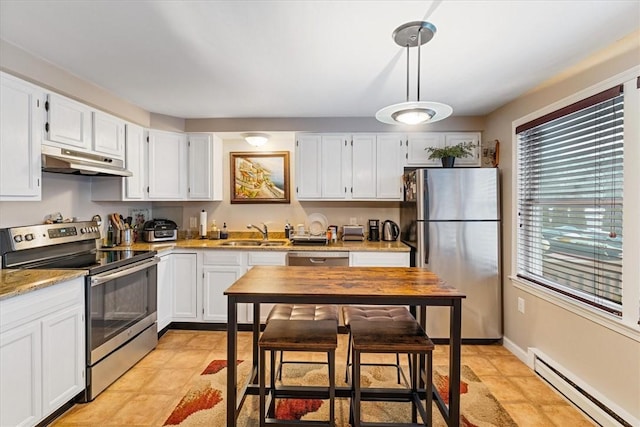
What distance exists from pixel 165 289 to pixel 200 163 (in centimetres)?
145

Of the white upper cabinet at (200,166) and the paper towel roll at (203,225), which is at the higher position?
the white upper cabinet at (200,166)

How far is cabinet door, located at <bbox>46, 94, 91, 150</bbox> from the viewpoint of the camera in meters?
2.28

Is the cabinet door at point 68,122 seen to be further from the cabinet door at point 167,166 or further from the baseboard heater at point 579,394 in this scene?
the baseboard heater at point 579,394

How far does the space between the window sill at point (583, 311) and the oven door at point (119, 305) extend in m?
3.31

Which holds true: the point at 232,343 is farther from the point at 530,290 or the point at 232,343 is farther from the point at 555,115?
the point at 555,115

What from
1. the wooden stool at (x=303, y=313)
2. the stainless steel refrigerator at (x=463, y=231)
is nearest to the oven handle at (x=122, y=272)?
the wooden stool at (x=303, y=313)

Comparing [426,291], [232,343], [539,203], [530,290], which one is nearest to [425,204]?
[539,203]

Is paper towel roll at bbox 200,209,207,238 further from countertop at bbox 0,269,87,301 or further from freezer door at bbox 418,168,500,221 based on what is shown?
freezer door at bbox 418,168,500,221

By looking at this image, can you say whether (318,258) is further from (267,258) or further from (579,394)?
(579,394)

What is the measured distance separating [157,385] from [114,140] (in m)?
2.16

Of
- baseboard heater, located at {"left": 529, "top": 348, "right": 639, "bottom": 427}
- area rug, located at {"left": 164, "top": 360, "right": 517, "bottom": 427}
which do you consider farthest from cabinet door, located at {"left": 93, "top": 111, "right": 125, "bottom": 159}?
baseboard heater, located at {"left": 529, "top": 348, "right": 639, "bottom": 427}

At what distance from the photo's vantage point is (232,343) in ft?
5.54

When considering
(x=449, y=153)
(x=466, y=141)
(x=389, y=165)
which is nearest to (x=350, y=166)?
(x=389, y=165)

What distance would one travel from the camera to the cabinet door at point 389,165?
3.68 metres
